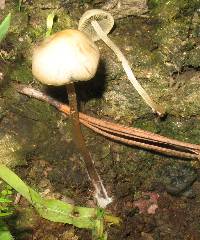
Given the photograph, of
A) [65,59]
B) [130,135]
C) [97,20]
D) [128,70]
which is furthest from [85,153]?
[97,20]

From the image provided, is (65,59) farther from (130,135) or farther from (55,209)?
(55,209)

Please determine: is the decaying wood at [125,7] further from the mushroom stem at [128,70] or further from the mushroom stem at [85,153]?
the mushroom stem at [85,153]

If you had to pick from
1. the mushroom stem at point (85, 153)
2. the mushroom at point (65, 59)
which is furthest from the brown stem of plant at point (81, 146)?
the mushroom at point (65, 59)

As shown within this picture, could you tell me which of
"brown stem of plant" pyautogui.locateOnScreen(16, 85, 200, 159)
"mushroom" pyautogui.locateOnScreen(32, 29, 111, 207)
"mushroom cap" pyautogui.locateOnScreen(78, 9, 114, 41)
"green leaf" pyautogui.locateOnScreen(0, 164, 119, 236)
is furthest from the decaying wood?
"green leaf" pyautogui.locateOnScreen(0, 164, 119, 236)

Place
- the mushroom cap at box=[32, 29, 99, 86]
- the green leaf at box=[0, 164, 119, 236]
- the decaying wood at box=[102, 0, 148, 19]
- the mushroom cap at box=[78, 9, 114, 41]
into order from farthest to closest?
the decaying wood at box=[102, 0, 148, 19] < the mushroom cap at box=[78, 9, 114, 41] < the green leaf at box=[0, 164, 119, 236] < the mushroom cap at box=[32, 29, 99, 86]

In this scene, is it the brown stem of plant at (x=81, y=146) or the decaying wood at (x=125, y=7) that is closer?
the brown stem of plant at (x=81, y=146)

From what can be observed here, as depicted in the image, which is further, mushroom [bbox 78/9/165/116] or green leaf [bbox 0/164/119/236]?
mushroom [bbox 78/9/165/116]

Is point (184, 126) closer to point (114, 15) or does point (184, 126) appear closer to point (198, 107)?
point (198, 107)

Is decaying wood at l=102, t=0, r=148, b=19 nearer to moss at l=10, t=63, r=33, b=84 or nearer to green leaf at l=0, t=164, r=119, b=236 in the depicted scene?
moss at l=10, t=63, r=33, b=84
